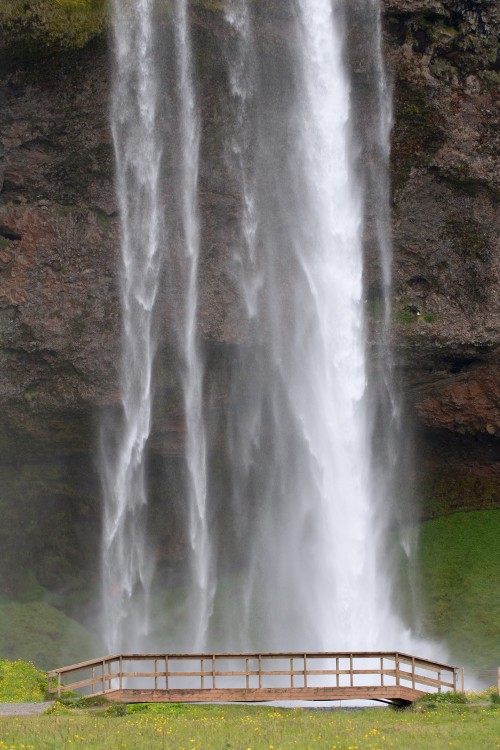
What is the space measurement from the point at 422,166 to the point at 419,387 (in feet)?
30.3

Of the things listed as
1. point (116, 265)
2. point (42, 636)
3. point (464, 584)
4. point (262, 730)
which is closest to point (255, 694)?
point (262, 730)

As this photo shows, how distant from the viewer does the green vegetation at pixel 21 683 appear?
103 feet

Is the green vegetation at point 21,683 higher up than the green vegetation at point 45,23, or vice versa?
the green vegetation at point 45,23

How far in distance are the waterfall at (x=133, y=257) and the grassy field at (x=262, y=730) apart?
19.8 metres

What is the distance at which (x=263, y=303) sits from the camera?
46.7 m

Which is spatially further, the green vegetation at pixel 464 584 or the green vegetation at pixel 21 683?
the green vegetation at pixel 464 584

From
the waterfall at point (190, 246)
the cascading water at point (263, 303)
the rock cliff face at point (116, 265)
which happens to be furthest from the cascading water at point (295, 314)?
the waterfall at point (190, 246)

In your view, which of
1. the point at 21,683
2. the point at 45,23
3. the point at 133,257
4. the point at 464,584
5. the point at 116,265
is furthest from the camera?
the point at 133,257

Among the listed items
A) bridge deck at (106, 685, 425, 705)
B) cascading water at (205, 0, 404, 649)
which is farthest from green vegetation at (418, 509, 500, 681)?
bridge deck at (106, 685, 425, 705)

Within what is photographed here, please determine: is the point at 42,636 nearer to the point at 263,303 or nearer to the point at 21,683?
the point at 21,683

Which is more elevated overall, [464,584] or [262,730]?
[464,584]

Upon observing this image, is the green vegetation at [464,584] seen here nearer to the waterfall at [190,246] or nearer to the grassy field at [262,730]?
the waterfall at [190,246]

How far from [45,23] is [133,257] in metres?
9.65

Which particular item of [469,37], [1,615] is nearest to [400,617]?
[1,615]
